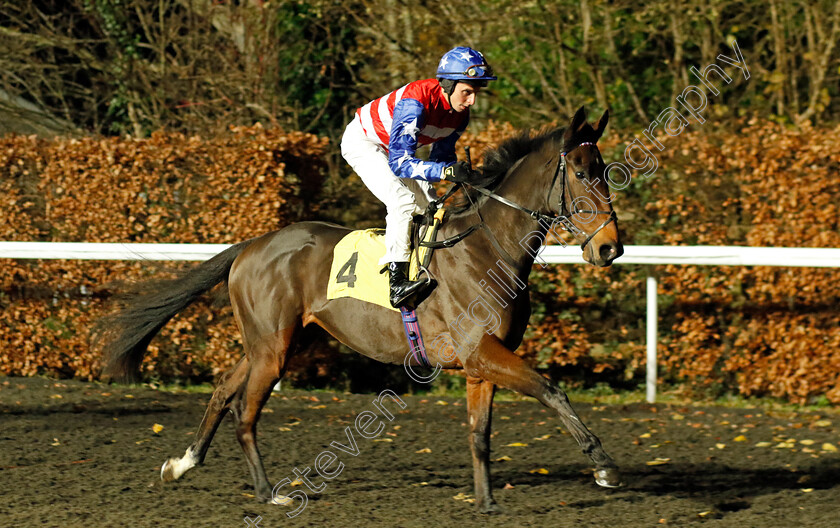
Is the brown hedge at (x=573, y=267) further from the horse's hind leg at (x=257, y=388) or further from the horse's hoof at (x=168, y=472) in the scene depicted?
the horse's hind leg at (x=257, y=388)

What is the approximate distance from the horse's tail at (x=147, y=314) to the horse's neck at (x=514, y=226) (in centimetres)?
156

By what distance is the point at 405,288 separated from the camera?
173 inches

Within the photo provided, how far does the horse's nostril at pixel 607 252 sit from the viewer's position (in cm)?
396

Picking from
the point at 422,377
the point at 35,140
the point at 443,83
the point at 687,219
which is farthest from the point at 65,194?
the point at 687,219

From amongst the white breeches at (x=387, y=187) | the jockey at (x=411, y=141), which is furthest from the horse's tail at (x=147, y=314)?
the jockey at (x=411, y=141)

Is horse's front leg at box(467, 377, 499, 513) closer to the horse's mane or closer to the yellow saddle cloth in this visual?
the yellow saddle cloth

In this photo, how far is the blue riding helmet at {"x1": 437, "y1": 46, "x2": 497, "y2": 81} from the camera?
14.1 feet

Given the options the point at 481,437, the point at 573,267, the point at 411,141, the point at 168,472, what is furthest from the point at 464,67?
the point at 573,267

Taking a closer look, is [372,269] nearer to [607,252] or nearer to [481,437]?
[481,437]

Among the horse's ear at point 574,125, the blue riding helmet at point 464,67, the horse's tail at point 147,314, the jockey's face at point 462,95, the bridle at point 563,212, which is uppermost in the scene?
the blue riding helmet at point 464,67

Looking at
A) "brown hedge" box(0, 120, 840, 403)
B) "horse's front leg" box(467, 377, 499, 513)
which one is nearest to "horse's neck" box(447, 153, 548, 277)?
"horse's front leg" box(467, 377, 499, 513)

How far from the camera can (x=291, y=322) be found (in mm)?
4891

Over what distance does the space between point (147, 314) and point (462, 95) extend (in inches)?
91.0

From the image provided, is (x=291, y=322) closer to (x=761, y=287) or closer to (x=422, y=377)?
(x=422, y=377)
